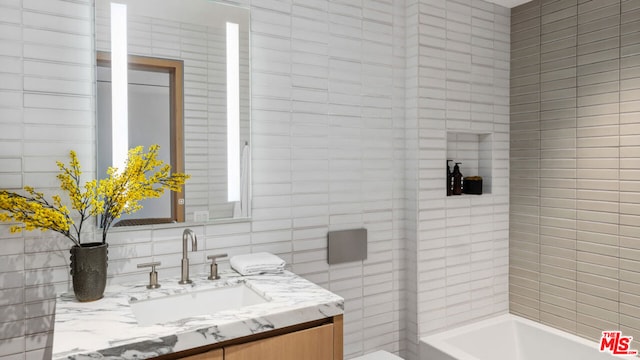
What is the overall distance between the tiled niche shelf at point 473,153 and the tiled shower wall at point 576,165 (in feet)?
0.63

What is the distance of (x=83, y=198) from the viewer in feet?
5.31

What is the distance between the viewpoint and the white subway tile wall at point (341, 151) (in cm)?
153

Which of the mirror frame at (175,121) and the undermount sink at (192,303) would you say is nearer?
the undermount sink at (192,303)

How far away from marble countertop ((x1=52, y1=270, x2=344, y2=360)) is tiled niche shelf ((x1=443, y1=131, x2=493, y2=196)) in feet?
4.89

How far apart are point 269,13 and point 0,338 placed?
67.5 inches

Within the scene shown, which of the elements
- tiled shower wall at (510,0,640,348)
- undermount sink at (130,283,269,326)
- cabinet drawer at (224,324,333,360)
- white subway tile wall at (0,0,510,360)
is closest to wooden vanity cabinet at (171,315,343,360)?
cabinet drawer at (224,324,333,360)

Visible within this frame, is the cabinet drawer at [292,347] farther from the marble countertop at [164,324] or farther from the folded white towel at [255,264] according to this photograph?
the folded white towel at [255,264]

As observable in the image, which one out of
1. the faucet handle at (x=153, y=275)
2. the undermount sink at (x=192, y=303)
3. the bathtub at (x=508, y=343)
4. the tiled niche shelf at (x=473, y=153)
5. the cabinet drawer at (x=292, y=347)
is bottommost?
the bathtub at (x=508, y=343)

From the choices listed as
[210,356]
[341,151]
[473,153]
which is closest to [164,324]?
[210,356]

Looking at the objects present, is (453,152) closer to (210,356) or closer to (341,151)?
(341,151)

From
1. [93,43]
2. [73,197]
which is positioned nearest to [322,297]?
[73,197]

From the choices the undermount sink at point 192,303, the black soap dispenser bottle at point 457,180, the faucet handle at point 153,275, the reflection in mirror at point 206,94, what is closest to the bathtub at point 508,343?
the black soap dispenser bottle at point 457,180

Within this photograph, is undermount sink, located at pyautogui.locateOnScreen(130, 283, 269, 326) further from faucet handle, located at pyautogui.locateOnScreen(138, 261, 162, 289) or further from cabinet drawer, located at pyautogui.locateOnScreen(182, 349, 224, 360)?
cabinet drawer, located at pyautogui.locateOnScreen(182, 349, 224, 360)

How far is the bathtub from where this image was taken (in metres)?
2.31
